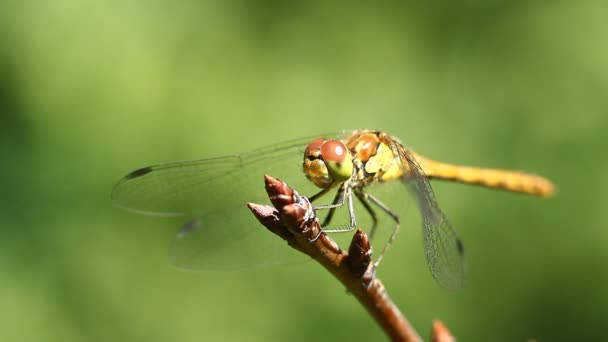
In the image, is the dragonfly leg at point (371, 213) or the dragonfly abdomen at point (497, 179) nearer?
the dragonfly leg at point (371, 213)

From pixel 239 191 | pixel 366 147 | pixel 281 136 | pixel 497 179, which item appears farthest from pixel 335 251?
pixel 281 136

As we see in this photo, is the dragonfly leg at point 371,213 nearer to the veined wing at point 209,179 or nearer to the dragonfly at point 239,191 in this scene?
the dragonfly at point 239,191

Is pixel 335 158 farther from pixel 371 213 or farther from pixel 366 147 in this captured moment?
pixel 371 213

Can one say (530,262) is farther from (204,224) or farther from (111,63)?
(111,63)

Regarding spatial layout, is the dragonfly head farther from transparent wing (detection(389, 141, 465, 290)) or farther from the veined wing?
the veined wing

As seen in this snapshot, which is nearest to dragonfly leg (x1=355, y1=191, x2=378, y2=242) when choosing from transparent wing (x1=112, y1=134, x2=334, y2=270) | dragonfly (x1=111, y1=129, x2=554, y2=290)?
dragonfly (x1=111, y1=129, x2=554, y2=290)

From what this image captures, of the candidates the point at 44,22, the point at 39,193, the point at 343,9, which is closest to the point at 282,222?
the point at 39,193

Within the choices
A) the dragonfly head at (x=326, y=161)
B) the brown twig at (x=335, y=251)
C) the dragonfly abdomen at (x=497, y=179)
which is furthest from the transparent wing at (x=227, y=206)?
the brown twig at (x=335, y=251)
